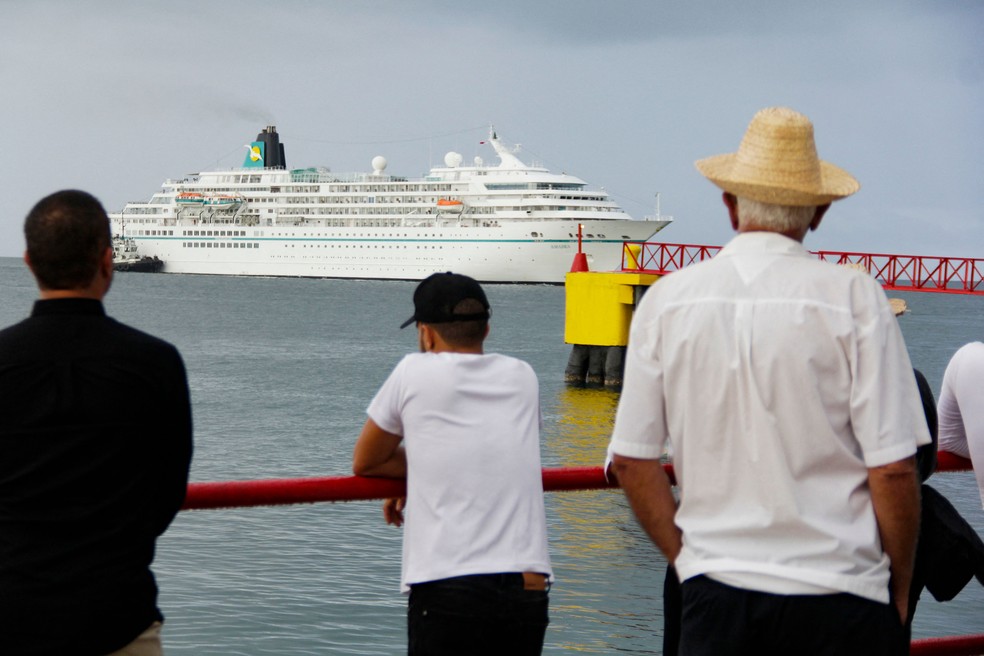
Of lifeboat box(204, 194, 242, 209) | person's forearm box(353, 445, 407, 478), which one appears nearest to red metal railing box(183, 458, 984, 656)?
person's forearm box(353, 445, 407, 478)

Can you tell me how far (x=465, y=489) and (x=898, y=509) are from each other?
915 mm

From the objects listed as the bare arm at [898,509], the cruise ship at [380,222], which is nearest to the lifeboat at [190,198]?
the cruise ship at [380,222]

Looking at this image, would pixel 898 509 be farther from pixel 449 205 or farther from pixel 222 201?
pixel 222 201

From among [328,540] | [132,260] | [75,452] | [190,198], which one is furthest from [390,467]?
[132,260]

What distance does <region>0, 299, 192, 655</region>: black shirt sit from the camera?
2146mm

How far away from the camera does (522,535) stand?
8.86 ft

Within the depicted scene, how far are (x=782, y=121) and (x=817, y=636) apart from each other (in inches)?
37.6

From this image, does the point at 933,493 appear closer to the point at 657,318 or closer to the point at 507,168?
the point at 657,318

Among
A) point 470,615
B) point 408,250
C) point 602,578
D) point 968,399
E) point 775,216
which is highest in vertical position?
point 775,216

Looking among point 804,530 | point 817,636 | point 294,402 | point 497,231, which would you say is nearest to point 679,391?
point 804,530

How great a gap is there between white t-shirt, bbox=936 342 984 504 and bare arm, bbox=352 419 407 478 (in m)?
1.38

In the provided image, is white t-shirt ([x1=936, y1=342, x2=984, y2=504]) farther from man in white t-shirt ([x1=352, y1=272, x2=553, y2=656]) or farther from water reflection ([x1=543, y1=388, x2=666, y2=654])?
water reflection ([x1=543, y1=388, x2=666, y2=654])

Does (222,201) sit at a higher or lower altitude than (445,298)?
lower

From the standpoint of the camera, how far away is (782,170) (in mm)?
2320
